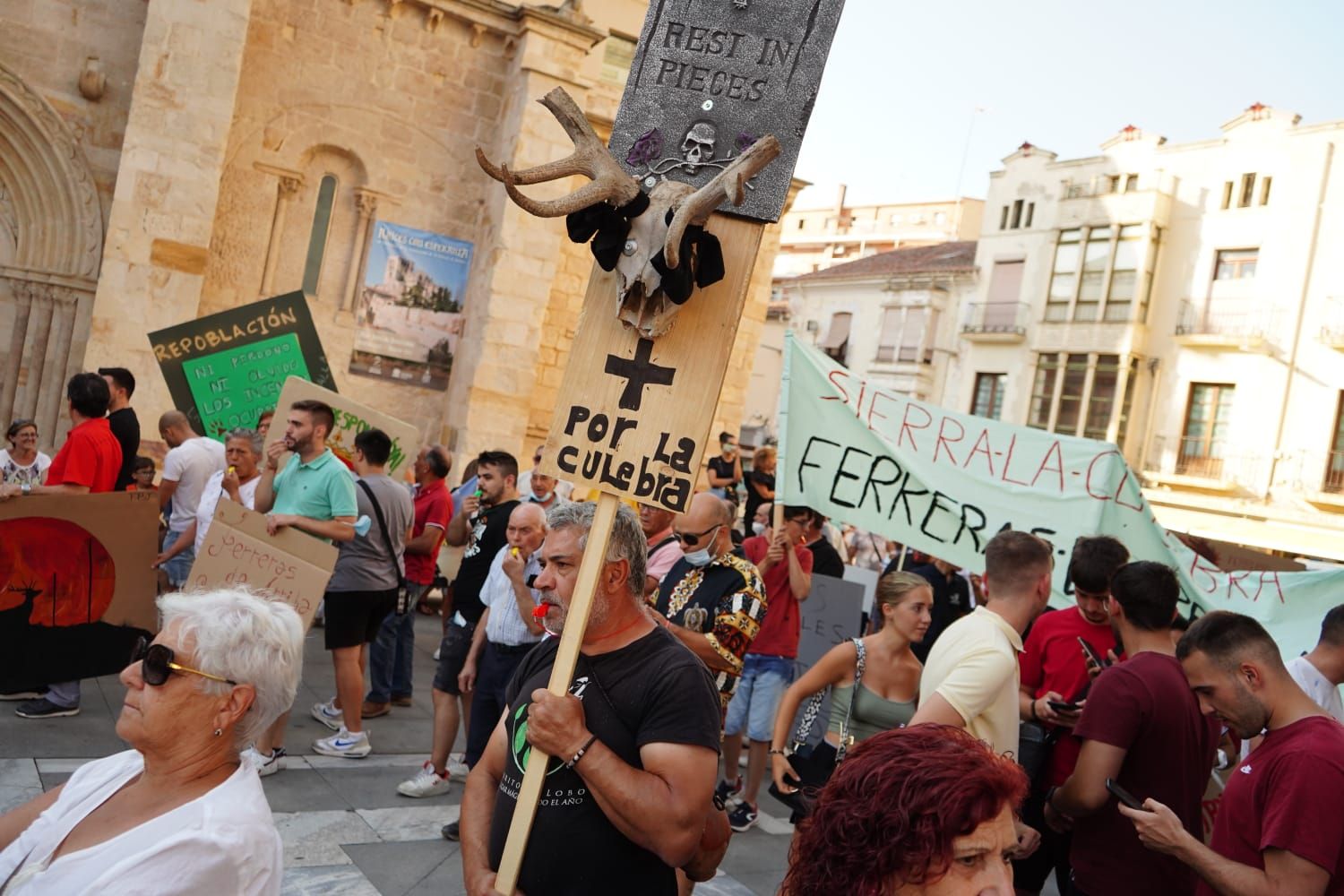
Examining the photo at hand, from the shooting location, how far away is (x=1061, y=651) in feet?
16.0

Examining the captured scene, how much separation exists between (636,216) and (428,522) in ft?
20.5

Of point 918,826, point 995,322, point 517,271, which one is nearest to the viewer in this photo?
point 918,826

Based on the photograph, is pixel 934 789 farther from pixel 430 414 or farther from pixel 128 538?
pixel 430 414

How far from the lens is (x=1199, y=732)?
12.8 feet

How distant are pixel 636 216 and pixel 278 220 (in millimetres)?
13108

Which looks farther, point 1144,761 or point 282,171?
point 282,171

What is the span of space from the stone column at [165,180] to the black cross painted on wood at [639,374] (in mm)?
11743

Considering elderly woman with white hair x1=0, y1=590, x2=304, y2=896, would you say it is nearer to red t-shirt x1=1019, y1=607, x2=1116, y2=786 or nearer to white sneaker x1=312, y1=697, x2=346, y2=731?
red t-shirt x1=1019, y1=607, x2=1116, y2=786

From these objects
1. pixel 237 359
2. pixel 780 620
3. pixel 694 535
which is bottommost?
pixel 780 620

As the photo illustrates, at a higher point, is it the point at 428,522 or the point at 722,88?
the point at 722,88

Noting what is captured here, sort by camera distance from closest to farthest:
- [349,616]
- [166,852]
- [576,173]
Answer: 1. [166,852]
2. [576,173]
3. [349,616]

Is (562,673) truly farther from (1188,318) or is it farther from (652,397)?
(1188,318)

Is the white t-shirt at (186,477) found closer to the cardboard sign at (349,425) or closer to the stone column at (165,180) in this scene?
the cardboard sign at (349,425)

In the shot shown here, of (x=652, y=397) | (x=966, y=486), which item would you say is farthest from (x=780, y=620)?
(x=652, y=397)
